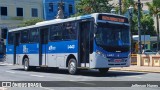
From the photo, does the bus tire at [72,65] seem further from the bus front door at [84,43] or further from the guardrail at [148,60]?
the guardrail at [148,60]

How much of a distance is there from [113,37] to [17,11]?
5132 cm

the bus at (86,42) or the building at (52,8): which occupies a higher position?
the building at (52,8)

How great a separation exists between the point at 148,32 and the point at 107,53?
73823 millimetres

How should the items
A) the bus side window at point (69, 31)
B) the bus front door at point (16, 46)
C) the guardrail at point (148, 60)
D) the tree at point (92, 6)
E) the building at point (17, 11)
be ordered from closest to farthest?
the bus side window at point (69, 31) → the bus front door at point (16, 46) → the guardrail at point (148, 60) → the tree at point (92, 6) → the building at point (17, 11)

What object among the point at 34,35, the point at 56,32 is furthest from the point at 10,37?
the point at 56,32

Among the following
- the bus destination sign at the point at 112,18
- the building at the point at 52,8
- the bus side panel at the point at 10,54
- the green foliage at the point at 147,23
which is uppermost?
the building at the point at 52,8

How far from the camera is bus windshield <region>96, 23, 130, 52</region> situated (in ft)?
72.3

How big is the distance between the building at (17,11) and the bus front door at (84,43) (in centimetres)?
4820

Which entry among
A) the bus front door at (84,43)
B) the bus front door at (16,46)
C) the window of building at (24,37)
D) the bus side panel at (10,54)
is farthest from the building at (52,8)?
the bus front door at (84,43)

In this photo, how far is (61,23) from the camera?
24.8 meters

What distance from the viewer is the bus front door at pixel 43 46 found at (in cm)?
2698

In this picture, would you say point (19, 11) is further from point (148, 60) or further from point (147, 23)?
point (148, 60)

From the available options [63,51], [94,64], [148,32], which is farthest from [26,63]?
[148,32]

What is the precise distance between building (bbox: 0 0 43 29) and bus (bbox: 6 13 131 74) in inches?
1715
